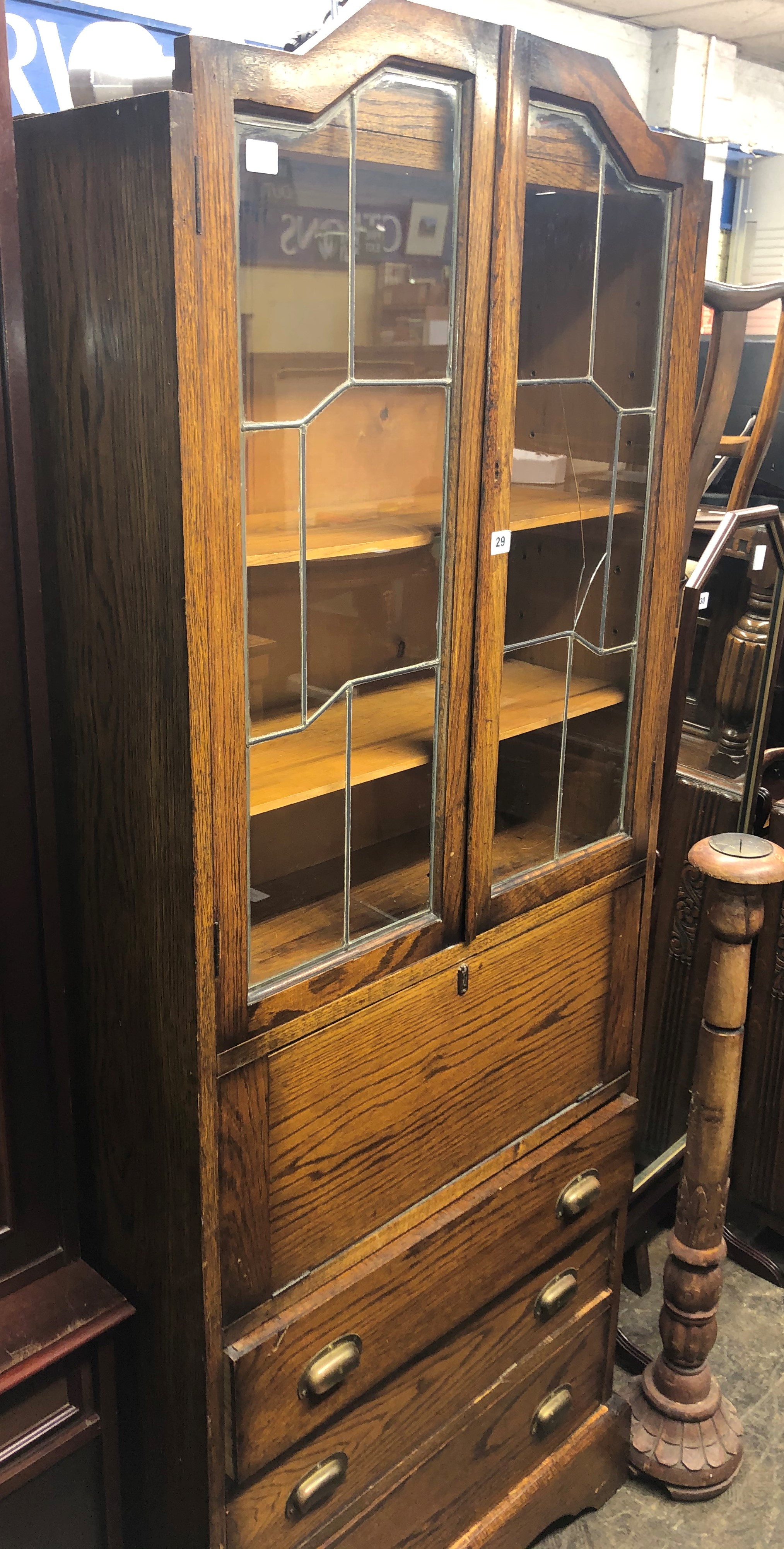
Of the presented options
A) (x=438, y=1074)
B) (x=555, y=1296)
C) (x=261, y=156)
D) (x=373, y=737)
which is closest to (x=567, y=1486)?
(x=555, y=1296)

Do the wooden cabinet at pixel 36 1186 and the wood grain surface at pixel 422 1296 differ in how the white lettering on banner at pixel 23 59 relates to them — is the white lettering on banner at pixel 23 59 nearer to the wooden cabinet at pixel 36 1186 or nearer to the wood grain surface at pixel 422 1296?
the wooden cabinet at pixel 36 1186

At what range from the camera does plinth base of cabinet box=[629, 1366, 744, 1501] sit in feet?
5.57

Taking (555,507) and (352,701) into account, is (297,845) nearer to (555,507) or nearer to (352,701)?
(352,701)

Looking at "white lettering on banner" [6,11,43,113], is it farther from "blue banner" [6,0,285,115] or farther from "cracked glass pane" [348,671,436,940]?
"cracked glass pane" [348,671,436,940]

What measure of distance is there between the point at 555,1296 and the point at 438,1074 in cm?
44

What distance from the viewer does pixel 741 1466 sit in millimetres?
1772

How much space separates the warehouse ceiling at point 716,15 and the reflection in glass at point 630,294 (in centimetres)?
430

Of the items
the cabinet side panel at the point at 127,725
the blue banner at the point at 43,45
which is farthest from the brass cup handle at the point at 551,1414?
the blue banner at the point at 43,45

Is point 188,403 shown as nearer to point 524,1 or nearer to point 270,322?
point 270,322

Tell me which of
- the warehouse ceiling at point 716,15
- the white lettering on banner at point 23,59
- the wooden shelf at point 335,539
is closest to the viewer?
the wooden shelf at point 335,539

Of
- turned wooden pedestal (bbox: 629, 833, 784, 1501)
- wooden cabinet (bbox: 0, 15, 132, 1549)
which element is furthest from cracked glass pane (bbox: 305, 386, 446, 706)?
turned wooden pedestal (bbox: 629, 833, 784, 1501)

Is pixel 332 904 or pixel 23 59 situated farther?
pixel 23 59

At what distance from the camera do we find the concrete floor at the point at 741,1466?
5.38ft

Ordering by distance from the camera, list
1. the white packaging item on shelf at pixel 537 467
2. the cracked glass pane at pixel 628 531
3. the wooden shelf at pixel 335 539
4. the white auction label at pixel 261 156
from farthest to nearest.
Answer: the cracked glass pane at pixel 628 531, the white packaging item on shelf at pixel 537 467, the wooden shelf at pixel 335 539, the white auction label at pixel 261 156
